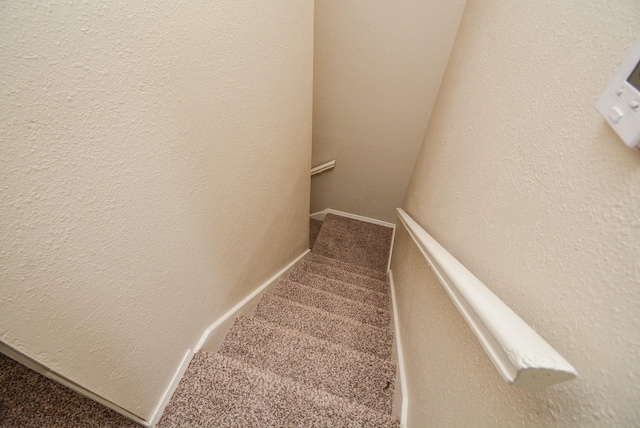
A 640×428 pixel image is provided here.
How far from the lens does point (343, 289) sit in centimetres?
214

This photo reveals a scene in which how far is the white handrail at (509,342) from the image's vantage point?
34cm

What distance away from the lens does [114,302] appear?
68 cm

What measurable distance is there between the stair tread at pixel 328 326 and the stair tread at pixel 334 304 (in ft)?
0.52

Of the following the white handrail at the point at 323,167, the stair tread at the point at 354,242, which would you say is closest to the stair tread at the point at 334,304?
the stair tread at the point at 354,242

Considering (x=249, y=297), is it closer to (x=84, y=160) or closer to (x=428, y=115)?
(x=84, y=160)

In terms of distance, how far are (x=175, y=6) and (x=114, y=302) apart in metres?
0.79

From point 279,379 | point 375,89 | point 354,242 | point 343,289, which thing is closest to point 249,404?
point 279,379

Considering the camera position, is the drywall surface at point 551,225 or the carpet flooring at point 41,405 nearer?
the drywall surface at point 551,225

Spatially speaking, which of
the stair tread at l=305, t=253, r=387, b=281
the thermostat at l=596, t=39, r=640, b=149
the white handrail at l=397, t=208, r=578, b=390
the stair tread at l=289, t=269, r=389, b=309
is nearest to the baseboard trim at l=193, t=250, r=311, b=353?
the stair tread at l=289, t=269, r=389, b=309

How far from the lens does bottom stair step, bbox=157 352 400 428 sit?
0.95 m

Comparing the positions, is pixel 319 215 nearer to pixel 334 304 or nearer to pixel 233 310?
pixel 334 304

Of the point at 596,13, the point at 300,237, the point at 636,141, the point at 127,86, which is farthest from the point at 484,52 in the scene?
the point at 300,237

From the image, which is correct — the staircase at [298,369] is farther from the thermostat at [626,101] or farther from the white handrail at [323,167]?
the white handrail at [323,167]

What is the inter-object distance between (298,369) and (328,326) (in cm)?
38
